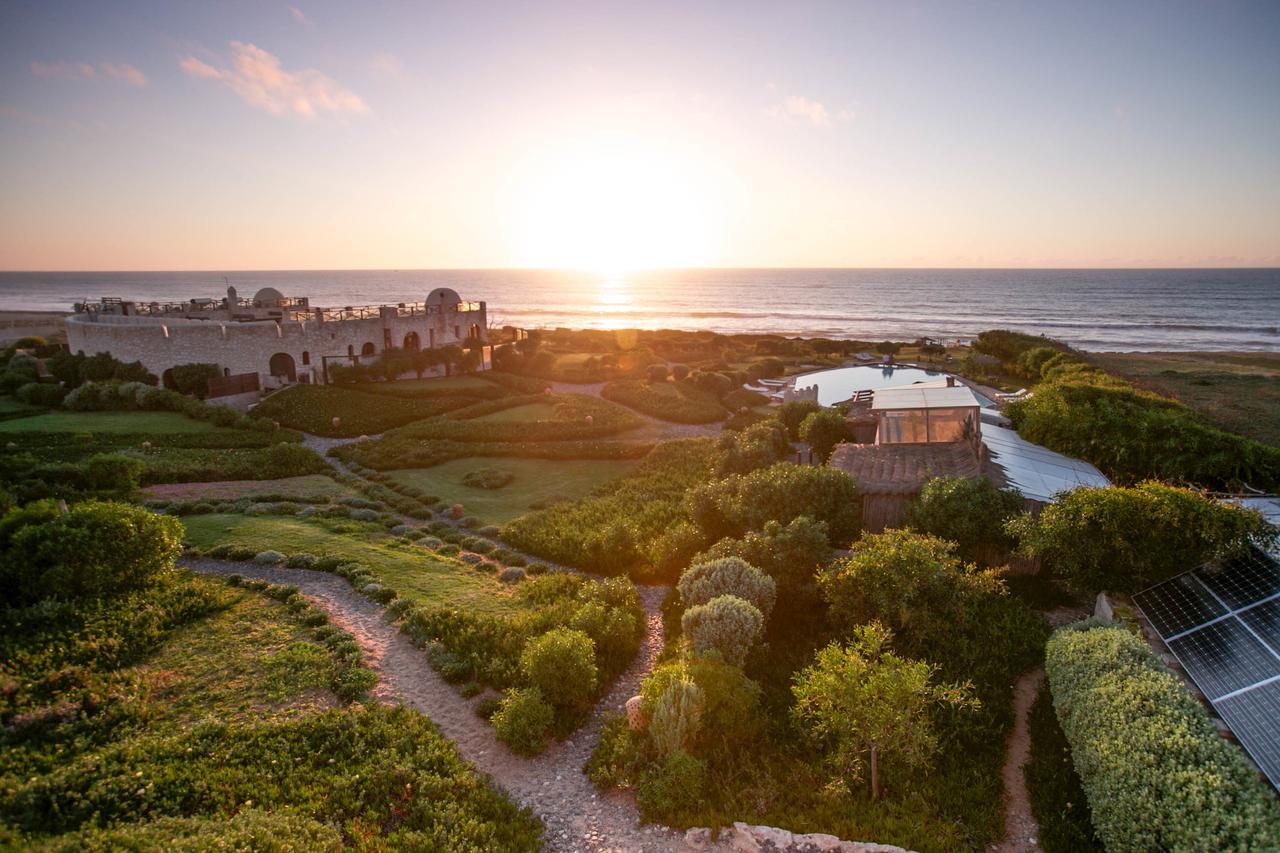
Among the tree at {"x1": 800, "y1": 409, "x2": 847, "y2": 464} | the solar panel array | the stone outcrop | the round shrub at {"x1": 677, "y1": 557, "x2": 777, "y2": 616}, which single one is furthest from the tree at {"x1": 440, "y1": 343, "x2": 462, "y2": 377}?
the solar panel array

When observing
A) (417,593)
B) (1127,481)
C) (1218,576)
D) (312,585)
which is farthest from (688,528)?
(1127,481)

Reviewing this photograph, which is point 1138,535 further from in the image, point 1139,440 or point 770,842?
point 770,842

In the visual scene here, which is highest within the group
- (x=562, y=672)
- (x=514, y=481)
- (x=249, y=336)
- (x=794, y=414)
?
(x=249, y=336)

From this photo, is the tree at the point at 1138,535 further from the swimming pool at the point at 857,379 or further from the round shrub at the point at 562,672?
the swimming pool at the point at 857,379

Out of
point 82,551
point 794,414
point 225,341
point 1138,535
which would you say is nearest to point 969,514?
point 1138,535

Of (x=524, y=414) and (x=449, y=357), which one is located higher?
(x=449, y=357)

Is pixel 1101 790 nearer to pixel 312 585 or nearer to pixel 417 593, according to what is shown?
pixel 417 593
